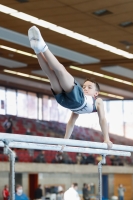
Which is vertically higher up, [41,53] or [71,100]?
[41,53]

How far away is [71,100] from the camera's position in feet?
20.2

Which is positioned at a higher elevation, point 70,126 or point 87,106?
point 87,106

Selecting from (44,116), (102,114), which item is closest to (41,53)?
(102,114)

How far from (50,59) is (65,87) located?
1.99ft

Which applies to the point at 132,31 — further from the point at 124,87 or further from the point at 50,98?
the point at 50,98

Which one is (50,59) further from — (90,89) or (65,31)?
(65,31)

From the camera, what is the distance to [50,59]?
5582mm

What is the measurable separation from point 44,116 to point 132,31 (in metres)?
17.7

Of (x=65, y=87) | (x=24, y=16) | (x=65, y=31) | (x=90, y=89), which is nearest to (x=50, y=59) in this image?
(x=65, y=87)

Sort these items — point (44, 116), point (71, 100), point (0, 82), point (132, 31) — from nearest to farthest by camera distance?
point (71, 100)
point (132, 31)
point (0, 82)
point (44, 116)

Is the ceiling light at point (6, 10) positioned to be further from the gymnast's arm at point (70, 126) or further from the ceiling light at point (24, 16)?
the gymnast's arm at point (70, 126)

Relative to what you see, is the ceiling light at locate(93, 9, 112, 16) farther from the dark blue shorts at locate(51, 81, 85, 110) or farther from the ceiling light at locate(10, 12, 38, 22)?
the dark blue shorts at locate(51, 81, 85, 110)

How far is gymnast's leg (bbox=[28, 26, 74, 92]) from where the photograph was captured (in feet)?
17.6

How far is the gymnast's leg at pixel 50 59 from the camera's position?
5363 mm
